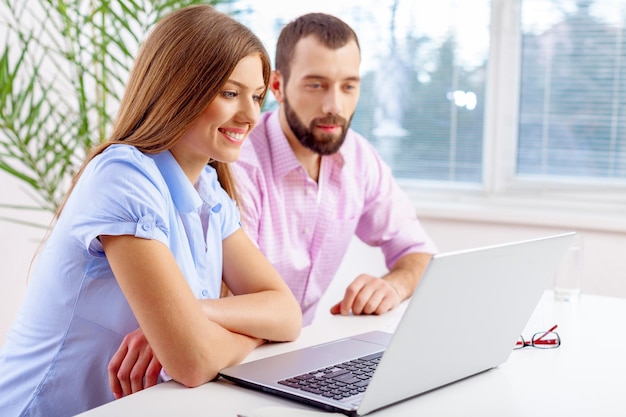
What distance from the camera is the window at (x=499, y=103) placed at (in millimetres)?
2771

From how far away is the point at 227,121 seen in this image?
4.36 feet

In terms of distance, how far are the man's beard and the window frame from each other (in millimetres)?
991

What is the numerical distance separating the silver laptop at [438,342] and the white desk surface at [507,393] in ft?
0.07

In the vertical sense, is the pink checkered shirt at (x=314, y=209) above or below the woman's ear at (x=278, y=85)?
below

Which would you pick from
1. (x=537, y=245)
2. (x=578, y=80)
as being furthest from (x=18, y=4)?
(x=537, y=245)

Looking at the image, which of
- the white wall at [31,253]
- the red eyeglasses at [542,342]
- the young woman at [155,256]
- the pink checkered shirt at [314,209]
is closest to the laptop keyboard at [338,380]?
the young woman at [155,256]

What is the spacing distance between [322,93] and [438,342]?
3.68 feet

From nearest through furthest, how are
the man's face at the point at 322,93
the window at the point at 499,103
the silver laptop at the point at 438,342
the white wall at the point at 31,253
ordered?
the silver laptop at the point at 438,342, the man's face at the point at 322,93, the white wall at the point at 31,253, the window at the point at 499,103

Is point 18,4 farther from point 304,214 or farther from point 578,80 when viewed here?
point 578,80

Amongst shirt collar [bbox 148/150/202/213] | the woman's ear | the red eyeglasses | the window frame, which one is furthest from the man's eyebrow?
the window frame

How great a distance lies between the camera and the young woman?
1135mm

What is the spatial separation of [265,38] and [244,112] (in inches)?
82.2

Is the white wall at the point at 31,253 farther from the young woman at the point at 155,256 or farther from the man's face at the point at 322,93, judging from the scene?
the young woman at the point at 155,256

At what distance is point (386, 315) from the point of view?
157 centimetres
